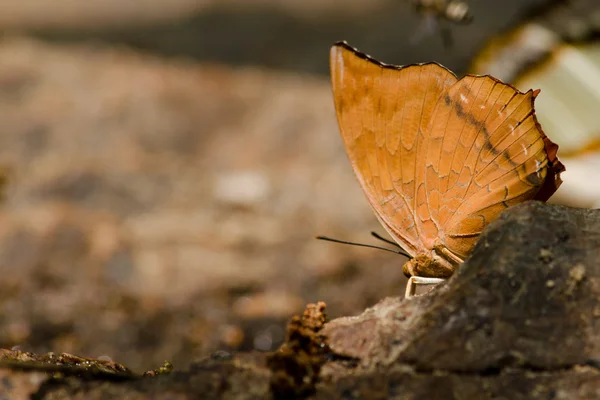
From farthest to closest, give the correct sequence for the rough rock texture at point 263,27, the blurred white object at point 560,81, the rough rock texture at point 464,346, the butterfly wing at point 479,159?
the rough rock texture at point 263,27 → the blurred white object at point 560,81 → the butterfly wing at point 479,159 → the rough rock texture at point 464,346

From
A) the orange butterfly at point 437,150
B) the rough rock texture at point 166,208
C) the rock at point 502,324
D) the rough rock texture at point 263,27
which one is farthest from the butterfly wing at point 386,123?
the rough rock texture at point 263,27

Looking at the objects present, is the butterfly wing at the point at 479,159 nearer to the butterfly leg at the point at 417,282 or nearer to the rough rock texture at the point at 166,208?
the butterfly leg at the point at 417,282

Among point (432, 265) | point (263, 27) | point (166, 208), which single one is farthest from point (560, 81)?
point (263, 27)

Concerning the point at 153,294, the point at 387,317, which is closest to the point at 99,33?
the point at 153,294

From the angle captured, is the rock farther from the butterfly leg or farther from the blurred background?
the blurred background

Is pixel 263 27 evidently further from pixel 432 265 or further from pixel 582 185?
pixel 432 265

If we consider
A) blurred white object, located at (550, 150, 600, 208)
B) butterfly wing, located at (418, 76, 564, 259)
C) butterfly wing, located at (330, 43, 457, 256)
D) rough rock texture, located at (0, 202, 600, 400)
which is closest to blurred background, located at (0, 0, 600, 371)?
blurred white object, located at (550, 150, 600, 208)
